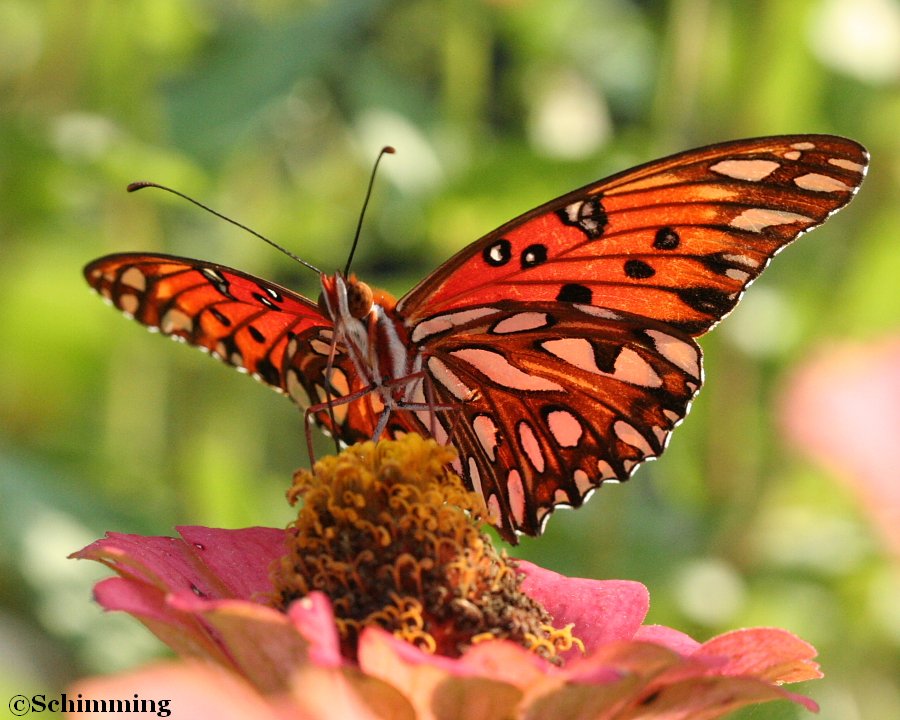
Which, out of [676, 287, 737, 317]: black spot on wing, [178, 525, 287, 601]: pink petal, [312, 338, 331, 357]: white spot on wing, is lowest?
[178, 525, 287, 601]: pink petal

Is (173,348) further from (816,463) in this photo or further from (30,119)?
(816,463)

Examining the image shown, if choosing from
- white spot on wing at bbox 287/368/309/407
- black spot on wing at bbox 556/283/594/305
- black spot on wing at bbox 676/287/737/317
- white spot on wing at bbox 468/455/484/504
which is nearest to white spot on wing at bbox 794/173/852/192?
black spot on wing at bbox 676/287/737/317

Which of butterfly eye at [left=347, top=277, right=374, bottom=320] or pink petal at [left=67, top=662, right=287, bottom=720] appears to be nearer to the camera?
pink petal at [left=67, top=662, right=287, bottom=720]

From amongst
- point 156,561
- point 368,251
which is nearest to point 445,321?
point 156,561

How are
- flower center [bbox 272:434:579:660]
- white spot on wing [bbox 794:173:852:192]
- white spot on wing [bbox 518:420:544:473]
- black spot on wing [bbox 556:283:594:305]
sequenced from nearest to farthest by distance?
flower center [bbox 272:434:579:660]
white spot on wing [bbox 794:173:852:192]
black spot on wing [bbox 556:283:594:305]
white spot on wing [bbox 518:420:544:473]

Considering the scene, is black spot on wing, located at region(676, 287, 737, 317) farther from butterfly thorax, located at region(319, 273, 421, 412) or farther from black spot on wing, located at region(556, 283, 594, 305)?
butterfly thorax, located at region(319, 273, 421, 412)

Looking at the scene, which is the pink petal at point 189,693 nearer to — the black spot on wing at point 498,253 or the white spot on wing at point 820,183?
the black spot on wing at point 498,253

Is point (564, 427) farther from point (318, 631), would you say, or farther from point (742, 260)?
point (318, 631)
